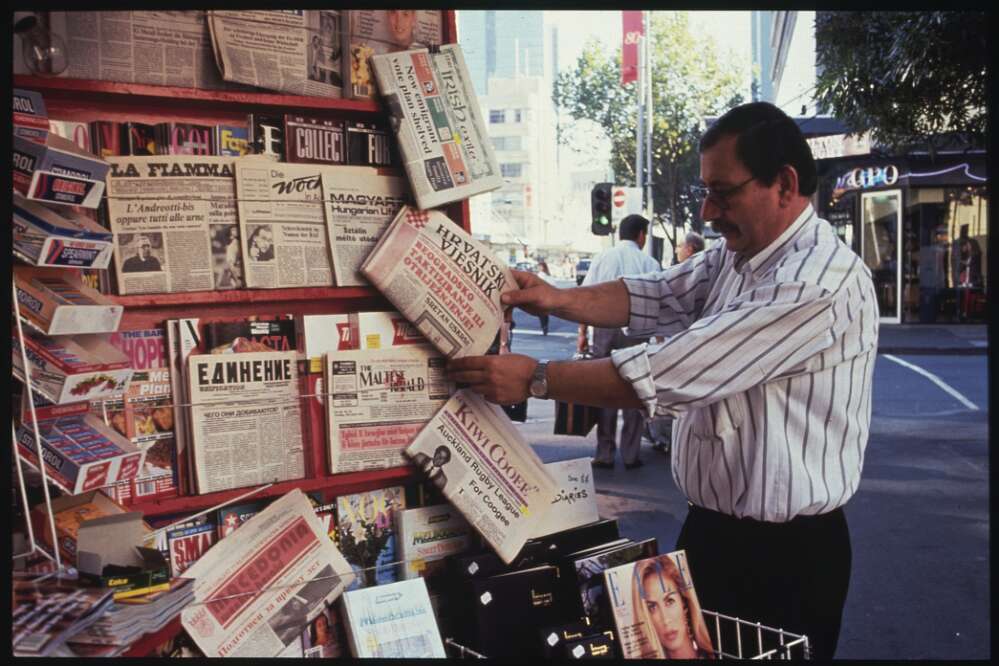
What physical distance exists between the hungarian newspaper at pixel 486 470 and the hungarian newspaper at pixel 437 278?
0.16 meters

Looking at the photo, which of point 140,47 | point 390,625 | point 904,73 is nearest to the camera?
point 140,47

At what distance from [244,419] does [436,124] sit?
846 millimetres

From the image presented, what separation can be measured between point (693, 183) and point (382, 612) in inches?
1273

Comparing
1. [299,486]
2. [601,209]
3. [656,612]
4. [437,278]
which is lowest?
[656,612]

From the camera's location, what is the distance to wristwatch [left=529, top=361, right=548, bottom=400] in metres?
2.04

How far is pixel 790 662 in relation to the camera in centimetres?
186

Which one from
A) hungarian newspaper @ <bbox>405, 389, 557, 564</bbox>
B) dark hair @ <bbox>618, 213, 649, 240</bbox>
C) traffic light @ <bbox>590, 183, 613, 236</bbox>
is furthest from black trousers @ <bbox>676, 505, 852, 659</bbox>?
traffic light @ <bbox>590, 183, 613, 236</bbox>

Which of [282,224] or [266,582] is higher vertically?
[282,224]

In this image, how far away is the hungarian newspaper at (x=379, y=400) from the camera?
7.22 ft

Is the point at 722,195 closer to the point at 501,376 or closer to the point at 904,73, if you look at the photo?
the point at 501,376

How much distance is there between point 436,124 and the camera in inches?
87.3

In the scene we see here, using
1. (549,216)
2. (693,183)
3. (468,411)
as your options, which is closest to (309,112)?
(468,411)

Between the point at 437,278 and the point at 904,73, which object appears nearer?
the point at 437,278

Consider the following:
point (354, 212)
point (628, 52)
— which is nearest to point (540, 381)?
point (354, 212)
